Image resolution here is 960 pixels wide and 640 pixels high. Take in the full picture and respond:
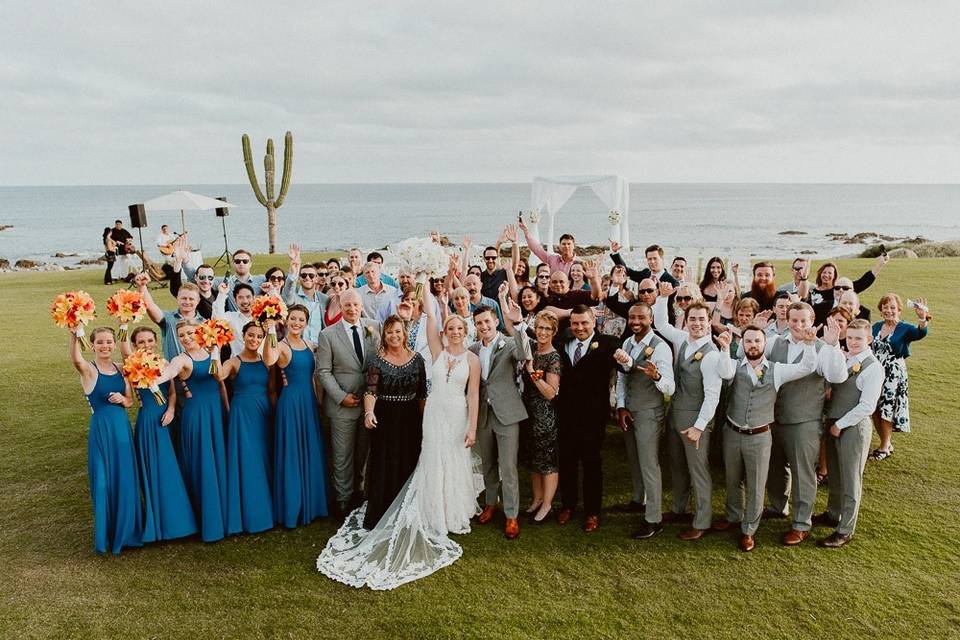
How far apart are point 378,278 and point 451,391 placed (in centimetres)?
257

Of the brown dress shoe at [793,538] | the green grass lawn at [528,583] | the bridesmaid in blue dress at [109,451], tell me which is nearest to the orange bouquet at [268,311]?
the bridesmaid in blue dress at [109,451]

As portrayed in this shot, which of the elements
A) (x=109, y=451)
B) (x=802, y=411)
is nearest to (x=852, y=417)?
(x=802, y=411)

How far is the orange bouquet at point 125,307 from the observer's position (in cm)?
517

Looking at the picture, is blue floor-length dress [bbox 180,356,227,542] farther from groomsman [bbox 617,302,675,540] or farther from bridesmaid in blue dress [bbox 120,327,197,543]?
groomsman [bbox 617,302,675,540]

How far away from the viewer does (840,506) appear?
5.58 meters

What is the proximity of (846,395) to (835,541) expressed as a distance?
123cm

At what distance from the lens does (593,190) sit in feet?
64.3

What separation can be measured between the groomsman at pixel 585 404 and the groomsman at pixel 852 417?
186cm

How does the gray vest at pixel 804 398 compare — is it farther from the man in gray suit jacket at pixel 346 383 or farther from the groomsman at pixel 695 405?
the man in gray suit jacket at pixel 346 383

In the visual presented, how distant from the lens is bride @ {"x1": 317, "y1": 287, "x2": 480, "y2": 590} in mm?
5363

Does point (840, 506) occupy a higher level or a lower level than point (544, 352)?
lower

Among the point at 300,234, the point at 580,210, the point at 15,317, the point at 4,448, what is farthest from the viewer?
the point at 580,210

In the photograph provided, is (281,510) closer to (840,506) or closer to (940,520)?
(840,506)

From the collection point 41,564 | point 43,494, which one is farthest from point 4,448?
point 41,564
